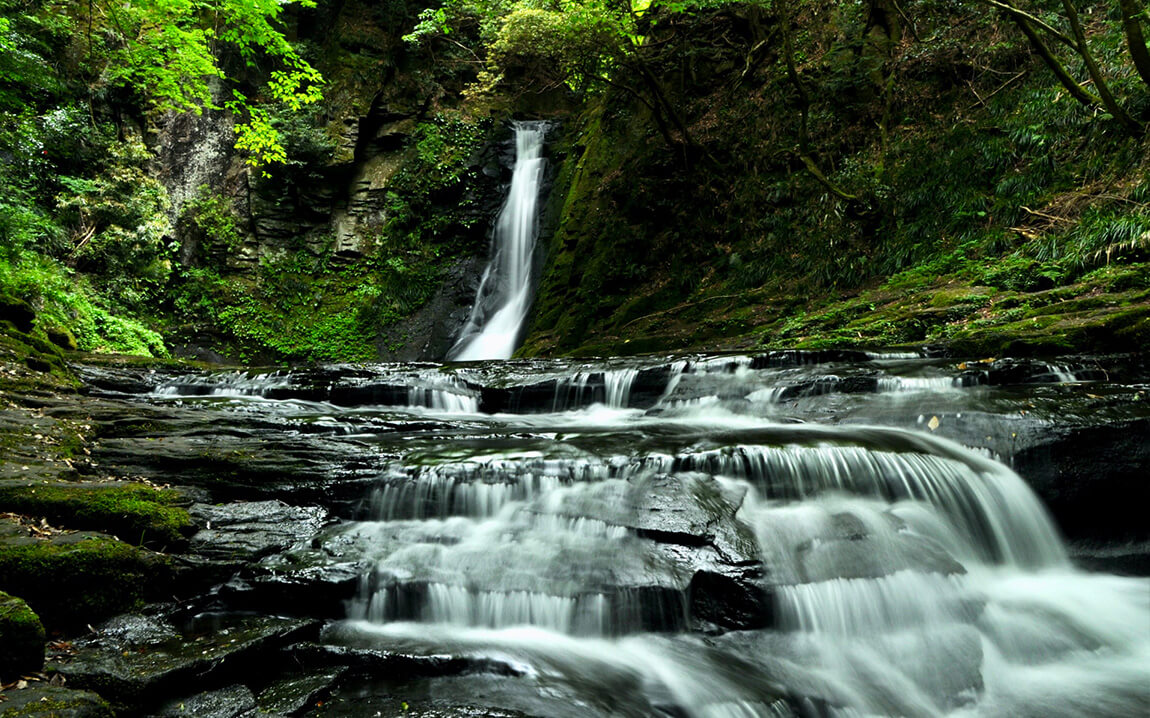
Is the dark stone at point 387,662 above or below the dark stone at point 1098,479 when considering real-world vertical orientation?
below

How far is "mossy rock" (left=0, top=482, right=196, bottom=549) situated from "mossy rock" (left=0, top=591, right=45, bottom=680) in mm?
1105

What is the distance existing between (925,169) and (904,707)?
1047cm

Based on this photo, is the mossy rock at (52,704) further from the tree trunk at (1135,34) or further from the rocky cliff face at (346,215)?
the rocky cliff face at (346,215)

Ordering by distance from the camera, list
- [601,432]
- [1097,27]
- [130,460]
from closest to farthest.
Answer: [130,460]
[601,432]
[1097,27]

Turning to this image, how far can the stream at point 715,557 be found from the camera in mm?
3172

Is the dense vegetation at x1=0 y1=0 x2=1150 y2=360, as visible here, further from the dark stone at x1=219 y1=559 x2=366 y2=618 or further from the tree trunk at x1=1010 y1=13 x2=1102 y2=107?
the dark stone at x1=219 y1=559 x2=366 y2=618

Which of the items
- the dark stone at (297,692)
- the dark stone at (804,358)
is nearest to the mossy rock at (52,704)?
the dark stone at (297,692)

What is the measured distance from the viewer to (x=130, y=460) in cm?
469

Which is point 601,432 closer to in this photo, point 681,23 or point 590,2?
point 590,2

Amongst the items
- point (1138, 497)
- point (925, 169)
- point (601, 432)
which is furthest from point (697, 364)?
point (925, 169)

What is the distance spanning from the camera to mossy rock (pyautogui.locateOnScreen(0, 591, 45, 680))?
2465 millimetres

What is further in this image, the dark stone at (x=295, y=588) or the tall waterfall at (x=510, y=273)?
the tall waterfall at (x=510, y=273)

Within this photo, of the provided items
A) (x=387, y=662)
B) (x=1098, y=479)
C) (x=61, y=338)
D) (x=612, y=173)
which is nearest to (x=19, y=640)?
(x=387, y=662)

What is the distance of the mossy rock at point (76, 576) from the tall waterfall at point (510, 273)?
39.6 feet
